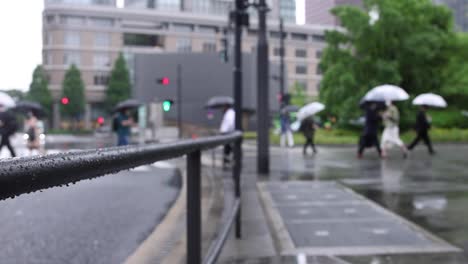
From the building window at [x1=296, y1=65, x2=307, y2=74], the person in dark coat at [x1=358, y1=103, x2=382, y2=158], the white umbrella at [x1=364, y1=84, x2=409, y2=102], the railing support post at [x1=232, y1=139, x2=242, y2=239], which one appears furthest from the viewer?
the building window at [x1=296, y1=65, x2=307, y2=74]

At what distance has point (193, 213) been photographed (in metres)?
2.91

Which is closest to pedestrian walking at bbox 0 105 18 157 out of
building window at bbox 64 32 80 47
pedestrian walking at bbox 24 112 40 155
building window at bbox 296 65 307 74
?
pedestrian walking at bbox 24 112 40 155

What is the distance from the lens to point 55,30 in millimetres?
76312

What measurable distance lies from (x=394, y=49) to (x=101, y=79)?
196 ft

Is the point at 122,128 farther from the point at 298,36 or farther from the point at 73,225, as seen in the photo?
the point at 298,36

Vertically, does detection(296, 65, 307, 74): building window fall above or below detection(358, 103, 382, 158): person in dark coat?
above

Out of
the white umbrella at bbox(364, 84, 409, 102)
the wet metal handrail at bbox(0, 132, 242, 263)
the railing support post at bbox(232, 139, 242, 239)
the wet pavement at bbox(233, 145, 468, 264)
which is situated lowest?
the wet pavement at bbox(233, 145, 468, 264)

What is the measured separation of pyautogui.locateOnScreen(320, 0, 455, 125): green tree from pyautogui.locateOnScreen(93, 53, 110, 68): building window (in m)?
55.7

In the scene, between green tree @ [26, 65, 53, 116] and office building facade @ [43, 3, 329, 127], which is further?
office building facade @ [43, 3, 329, 127]

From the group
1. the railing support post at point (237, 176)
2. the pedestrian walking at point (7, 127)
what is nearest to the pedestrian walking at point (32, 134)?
the pedestrian walking at point (7, 127)

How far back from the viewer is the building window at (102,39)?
272 ft

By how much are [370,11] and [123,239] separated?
33503 mm

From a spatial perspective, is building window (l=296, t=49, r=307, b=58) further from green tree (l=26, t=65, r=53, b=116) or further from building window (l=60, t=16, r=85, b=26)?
green tree (l=26, t=65, r=53, b=116)

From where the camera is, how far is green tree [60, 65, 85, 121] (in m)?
78.1
